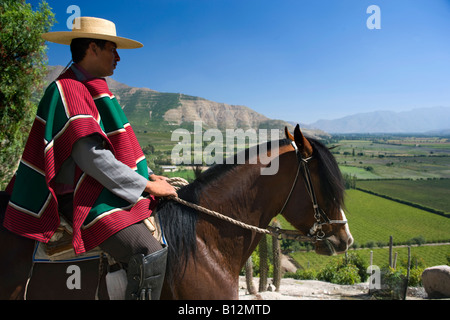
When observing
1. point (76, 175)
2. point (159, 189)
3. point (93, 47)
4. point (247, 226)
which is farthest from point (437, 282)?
point (93, 47)

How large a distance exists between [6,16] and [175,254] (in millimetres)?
10326

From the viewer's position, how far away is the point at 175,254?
2457 mm

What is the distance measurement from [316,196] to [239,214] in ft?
2.82

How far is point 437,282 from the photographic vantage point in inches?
589

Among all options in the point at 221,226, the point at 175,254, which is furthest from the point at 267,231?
the point at 175,254

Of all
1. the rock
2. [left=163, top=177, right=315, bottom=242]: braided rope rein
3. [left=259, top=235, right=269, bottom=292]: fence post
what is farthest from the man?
the rock

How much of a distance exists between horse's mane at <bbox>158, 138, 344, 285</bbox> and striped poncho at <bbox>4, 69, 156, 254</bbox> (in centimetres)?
34

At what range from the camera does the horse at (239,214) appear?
2.48 meters

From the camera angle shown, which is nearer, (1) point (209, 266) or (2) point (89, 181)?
(2) point (89, 181)

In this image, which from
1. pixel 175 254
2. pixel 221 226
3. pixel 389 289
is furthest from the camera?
pixel 389 289

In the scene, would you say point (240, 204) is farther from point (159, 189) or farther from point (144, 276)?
point (144, 276)

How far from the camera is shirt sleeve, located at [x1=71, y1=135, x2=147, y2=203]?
213cm
